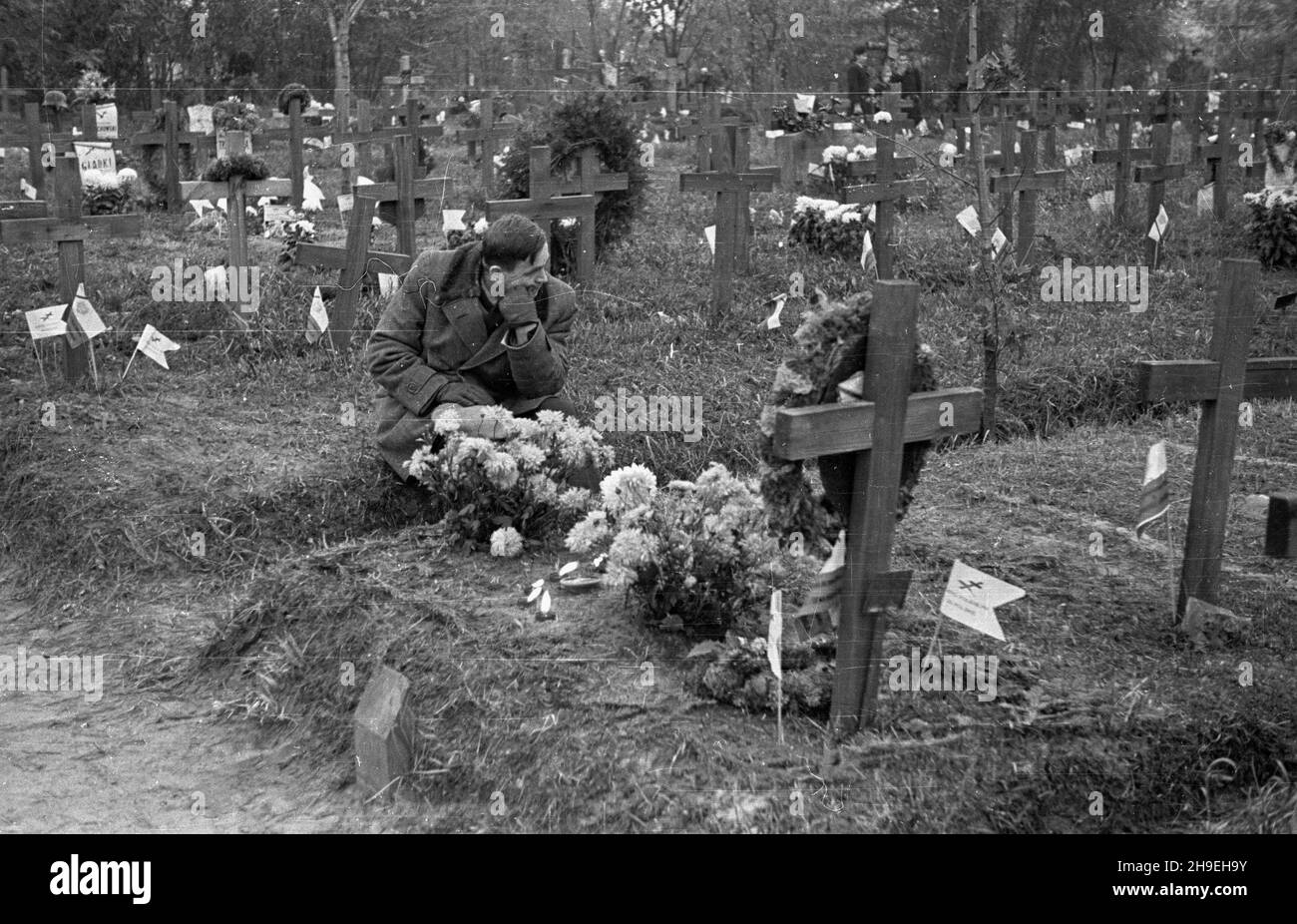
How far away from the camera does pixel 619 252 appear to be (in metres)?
11.1

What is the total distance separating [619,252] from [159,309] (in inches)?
143

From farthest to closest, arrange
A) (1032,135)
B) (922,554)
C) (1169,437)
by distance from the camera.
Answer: (1032,135), (1169,437), (922,554)

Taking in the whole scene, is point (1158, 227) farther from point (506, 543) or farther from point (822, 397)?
point (822, 397)

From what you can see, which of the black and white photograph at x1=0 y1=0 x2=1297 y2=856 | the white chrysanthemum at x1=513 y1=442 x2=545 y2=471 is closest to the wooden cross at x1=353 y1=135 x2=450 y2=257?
the black and white photograph at x1=0 y1=0 x2=1297 y2=856

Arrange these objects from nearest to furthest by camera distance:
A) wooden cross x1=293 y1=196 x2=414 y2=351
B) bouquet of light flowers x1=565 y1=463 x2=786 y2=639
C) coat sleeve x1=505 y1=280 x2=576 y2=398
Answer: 1. bouquet of light flowers x1=565 y1=463 x2=786 y2=639
2. coat sleeve x1=505 y1=280 x2=576 y2=398
3. wooden cross x1=293 y1=196 x2=414 y2=351

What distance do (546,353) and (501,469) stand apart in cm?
73

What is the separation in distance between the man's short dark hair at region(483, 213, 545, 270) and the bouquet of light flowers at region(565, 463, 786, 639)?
140 cm

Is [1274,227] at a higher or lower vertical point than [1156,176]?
lower

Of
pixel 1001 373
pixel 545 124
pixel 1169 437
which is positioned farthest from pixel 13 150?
pixel 1169 437

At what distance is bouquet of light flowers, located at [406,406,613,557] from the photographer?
5.04 meters

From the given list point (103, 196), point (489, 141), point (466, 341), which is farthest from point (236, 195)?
point (489, 141)

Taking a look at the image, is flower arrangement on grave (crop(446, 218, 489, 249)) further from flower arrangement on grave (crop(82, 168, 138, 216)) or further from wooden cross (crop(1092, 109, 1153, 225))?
wooden cross (crop(1092, 109, 1153, 225))

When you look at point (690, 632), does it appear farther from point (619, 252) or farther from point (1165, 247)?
point (1165, 247)

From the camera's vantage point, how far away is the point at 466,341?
5.58 meters
